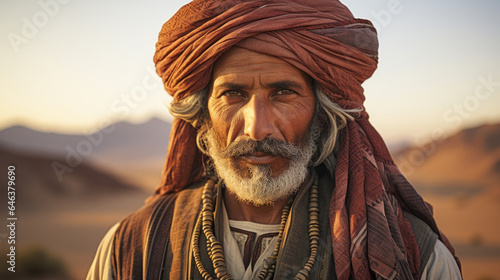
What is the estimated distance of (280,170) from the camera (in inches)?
A: 86.4

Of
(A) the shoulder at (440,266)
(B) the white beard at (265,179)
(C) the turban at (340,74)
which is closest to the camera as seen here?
(C) the turban at (340,74)

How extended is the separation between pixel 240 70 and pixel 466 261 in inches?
209

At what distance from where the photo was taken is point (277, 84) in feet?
6.86

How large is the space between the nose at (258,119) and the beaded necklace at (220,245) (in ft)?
1.56

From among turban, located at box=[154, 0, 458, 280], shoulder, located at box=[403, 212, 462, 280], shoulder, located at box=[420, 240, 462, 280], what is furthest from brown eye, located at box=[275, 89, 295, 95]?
shoulder, located at box=[420, 240, 462, 280]

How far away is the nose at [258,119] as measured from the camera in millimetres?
2037

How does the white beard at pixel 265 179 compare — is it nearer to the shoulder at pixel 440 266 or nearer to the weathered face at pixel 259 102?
the weathered face at pixel 259 102

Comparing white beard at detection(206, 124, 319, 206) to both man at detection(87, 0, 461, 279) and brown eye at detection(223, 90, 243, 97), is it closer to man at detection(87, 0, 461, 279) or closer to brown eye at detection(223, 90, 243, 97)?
man at detection(87, 0, 461, 279)

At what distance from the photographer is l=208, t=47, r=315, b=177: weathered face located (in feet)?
6.84

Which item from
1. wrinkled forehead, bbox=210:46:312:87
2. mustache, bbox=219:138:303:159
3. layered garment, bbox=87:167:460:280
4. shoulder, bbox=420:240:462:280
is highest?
wrinkled forehead, bbox=210:46:312:87

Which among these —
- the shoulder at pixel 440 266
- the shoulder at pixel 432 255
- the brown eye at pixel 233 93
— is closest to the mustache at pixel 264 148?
the brown eye at pixel 233 93

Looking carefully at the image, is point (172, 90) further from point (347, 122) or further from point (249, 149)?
point (347, 122)

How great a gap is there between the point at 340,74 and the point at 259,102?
0.48 m

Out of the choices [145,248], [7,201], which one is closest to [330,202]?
[145,248]
